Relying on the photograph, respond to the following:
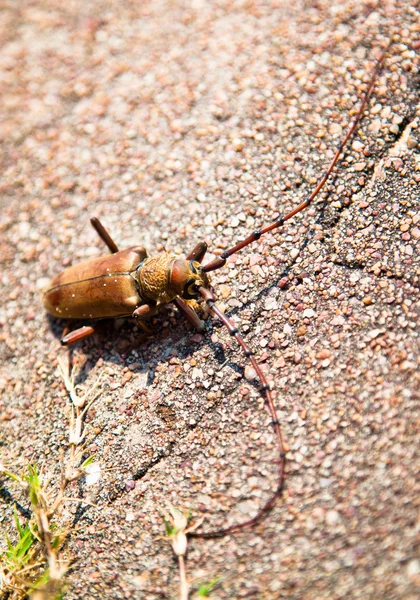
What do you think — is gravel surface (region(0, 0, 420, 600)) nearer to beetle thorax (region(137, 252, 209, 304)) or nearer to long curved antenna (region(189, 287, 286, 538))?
long curved antenna (region(189, 287, 286, 538))

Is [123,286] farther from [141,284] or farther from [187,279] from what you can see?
[187,279]

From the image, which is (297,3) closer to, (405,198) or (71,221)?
(405,198)

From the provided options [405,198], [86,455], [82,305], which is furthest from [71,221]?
[405,198]

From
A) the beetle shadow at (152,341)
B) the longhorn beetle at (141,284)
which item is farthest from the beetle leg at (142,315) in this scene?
→ the beetle shadow at (152,341)

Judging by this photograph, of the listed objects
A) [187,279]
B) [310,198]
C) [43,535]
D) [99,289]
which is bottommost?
[43,535]

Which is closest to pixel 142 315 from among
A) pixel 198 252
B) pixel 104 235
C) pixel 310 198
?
pixel 198 252

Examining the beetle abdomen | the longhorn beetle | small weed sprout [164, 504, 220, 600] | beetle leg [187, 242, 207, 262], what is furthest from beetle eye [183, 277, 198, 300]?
small weed sprout [164, 504, 220, 600]
